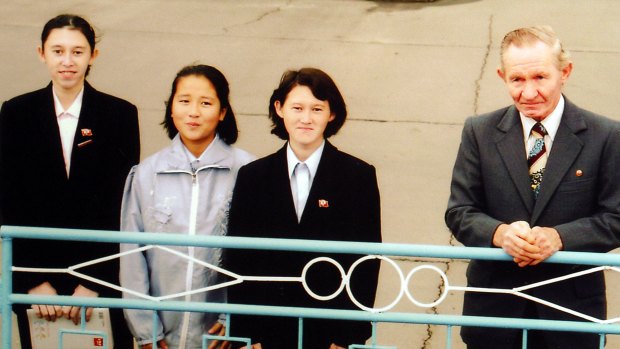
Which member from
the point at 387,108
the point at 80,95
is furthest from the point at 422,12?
the point at 80,95

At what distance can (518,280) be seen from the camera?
3236 millimetres

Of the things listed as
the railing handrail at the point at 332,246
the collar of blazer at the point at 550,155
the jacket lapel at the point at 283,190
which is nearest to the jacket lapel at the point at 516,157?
the collar of blazer at the point at 550,155

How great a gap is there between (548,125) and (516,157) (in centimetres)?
15

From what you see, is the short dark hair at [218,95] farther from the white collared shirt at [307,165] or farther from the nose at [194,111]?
the white collared shirt at [307,165]

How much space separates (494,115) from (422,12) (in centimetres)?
909

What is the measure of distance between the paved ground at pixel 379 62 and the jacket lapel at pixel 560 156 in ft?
6.63

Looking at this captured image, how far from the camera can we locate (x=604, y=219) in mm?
3148

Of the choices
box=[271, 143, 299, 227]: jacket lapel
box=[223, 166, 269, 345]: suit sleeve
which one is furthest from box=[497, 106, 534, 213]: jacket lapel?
box=[223, 166, 269, 345]: suit sleeve

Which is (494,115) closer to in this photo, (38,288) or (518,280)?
(518,280)

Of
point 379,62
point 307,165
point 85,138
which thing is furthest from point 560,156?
point 379,62

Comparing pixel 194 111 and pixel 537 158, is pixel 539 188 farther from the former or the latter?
pixel 194 111

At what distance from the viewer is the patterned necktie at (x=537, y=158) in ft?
10.6

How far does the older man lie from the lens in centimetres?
312

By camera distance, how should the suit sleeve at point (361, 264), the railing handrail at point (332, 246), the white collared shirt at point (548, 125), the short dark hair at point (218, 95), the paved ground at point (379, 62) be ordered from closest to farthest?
the railing handrail at point (332, 246) < the white collared shirt at point (548, 125) < the suit sleeve at point (361, 264) < the short dark hair at point (218, 95) < the paved ground at point (379, 62)
